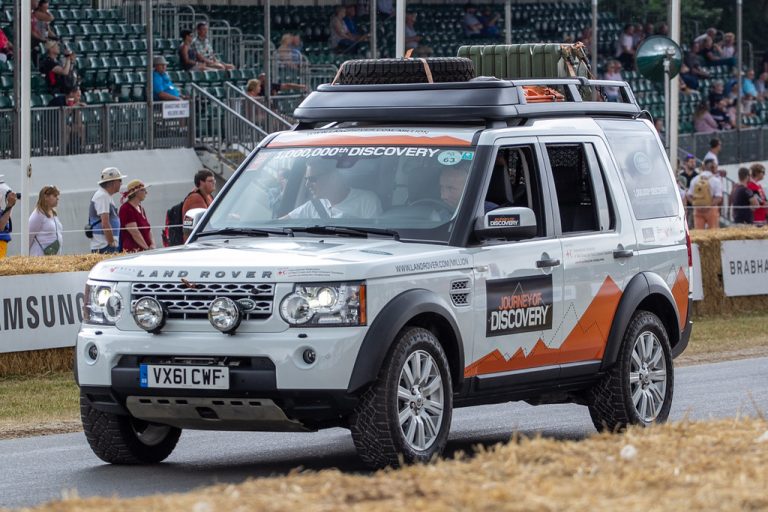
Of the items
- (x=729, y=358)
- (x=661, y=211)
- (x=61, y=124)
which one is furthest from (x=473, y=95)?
(x=61, y=124)

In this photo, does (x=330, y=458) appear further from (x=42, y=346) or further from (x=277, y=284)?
(x=42, y=346)

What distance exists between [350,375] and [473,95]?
7.77 ft

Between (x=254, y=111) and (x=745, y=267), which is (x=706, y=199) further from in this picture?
(x=254, y=111)


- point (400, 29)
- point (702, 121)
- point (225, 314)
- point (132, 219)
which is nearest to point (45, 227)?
point (132, 219)

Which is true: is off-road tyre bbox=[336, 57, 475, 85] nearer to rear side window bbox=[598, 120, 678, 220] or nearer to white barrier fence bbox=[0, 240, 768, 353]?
rear side window bbox=[598, 120, 678, 220]

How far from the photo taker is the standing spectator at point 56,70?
2519cm

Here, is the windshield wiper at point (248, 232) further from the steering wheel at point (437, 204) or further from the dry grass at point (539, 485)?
the dry grass at point (539, 485)

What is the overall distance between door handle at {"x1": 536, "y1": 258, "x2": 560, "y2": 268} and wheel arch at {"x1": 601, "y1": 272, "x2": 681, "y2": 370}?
77cm

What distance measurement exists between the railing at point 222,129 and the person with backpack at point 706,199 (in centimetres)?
716

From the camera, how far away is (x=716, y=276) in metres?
23.2

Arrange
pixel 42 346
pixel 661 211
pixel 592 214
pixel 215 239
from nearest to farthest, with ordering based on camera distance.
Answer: pixel 215 239, pixel 592 214, pixel 661 211, pixel 42 346

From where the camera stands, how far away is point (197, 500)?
5.85 meters

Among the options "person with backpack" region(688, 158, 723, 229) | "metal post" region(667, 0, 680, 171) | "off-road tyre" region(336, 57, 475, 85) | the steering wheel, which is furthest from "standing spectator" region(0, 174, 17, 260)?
"person with backpack" region(688, 158, 723, 229)

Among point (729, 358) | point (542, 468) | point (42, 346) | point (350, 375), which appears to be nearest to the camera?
point (542, 468)
